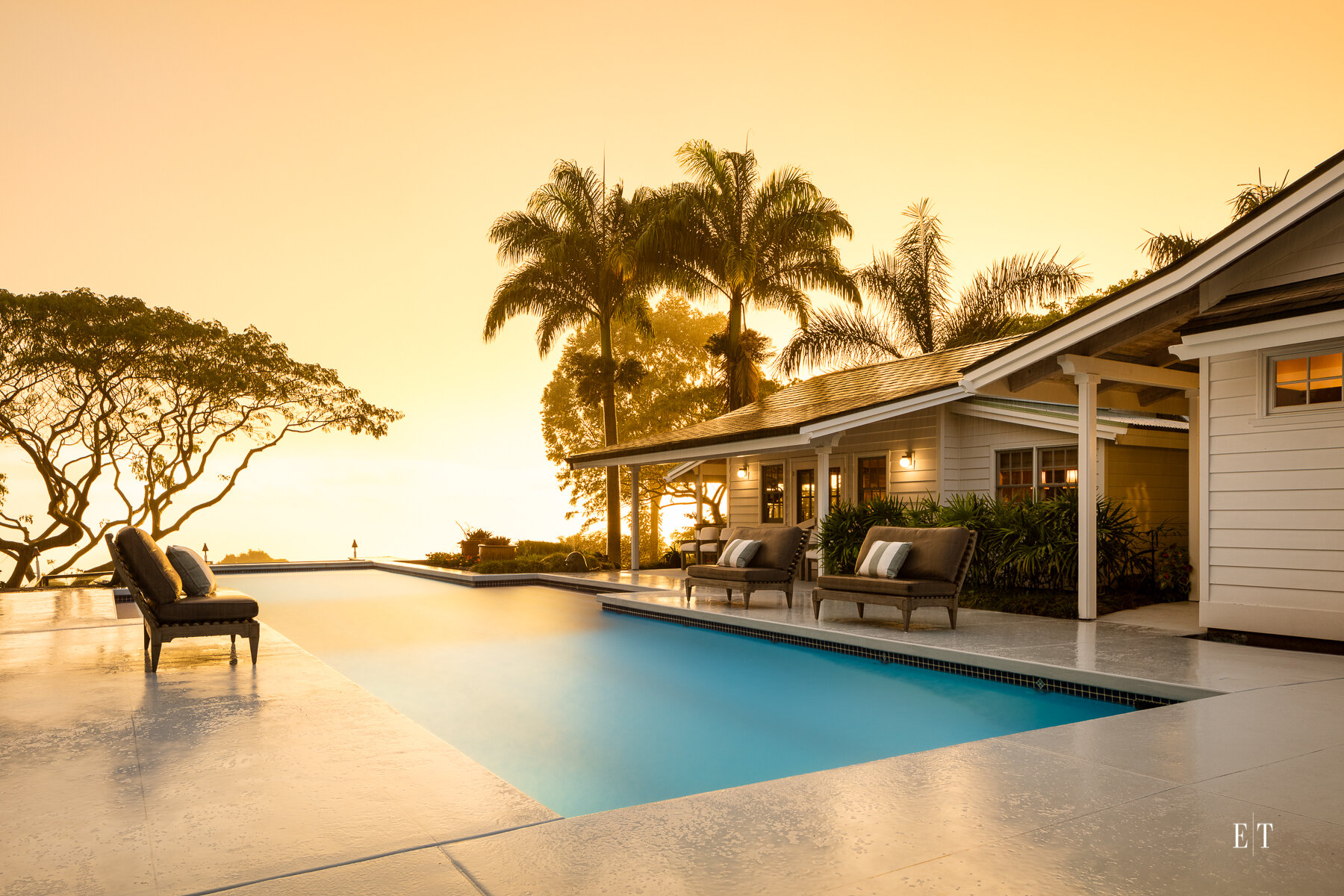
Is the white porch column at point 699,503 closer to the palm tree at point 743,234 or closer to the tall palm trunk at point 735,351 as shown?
the tall palm trunk at point 735,351

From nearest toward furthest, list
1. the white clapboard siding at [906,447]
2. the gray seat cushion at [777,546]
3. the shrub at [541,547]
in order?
1. the gray seat cushion at [777,546]
2. the white clapboard siding at [906,447]
3. the shrub at [541,547]

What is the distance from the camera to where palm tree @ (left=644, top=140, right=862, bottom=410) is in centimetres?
1836

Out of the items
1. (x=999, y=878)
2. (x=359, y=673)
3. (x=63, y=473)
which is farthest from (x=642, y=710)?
(x=63, y=473)

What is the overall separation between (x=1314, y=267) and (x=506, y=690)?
24.0ft

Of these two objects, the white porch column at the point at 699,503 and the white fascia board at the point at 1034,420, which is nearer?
the white fascia board at the point at 1034,420

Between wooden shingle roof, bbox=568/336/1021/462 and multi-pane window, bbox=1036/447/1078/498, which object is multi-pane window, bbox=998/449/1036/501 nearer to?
multi-pane window, bbox=1036/447/1078/498

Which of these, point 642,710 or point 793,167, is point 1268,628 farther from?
point 793,167

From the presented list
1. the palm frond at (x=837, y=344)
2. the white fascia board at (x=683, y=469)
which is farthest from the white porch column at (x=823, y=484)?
the palm frond at (x=837, y=344)

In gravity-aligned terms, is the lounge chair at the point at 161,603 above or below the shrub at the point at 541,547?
above

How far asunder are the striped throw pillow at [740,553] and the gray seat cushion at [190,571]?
18.1 feet

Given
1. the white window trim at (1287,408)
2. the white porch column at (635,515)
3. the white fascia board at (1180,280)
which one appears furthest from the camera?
the white porch column at (635,515)

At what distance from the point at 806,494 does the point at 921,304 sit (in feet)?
29.6

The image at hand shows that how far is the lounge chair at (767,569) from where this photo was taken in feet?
31.8

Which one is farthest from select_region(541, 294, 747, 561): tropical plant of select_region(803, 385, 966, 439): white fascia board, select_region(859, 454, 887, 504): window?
select_region(803, 385, 966, 439): white fascia board
